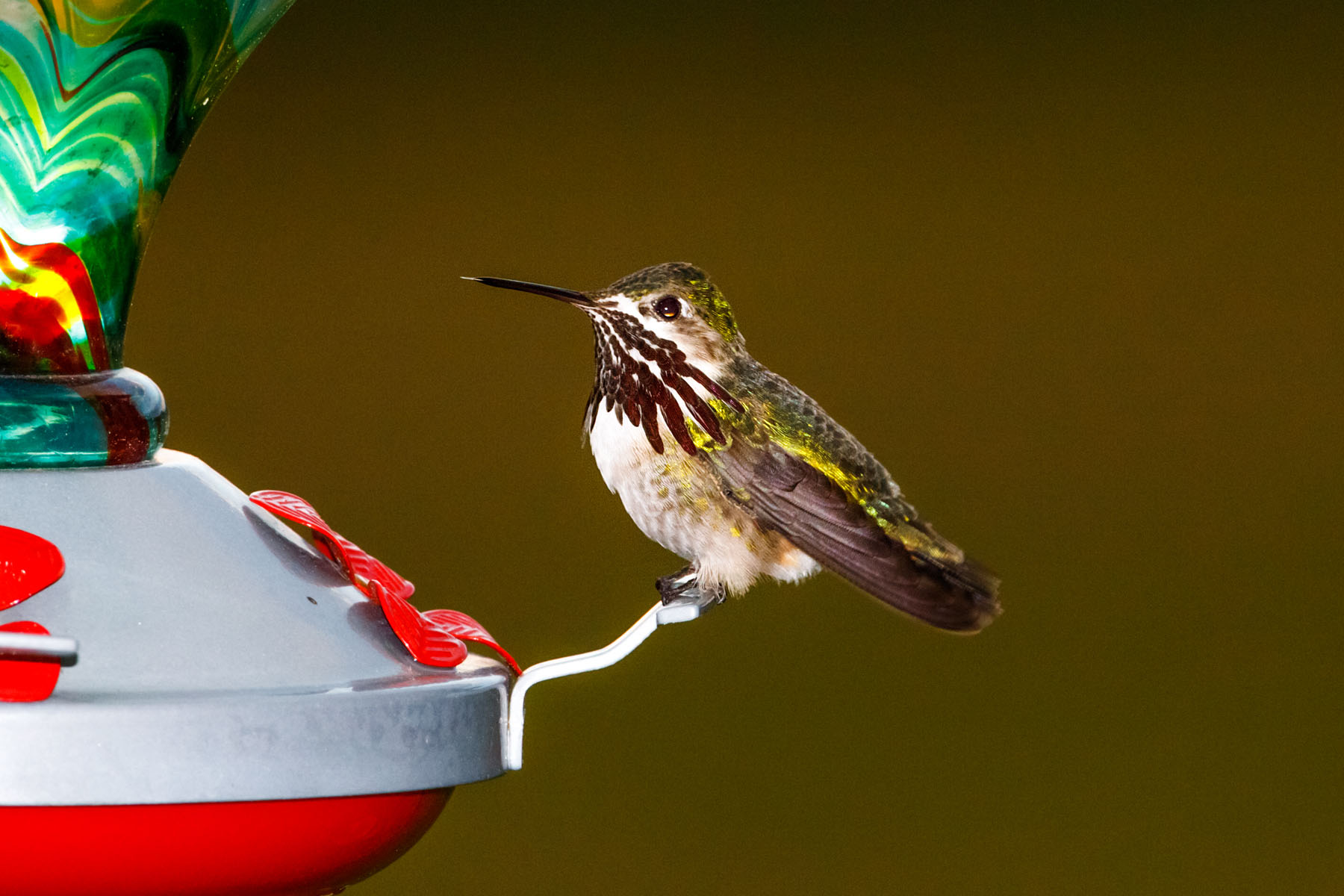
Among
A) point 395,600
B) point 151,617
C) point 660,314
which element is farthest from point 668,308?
point 151,617

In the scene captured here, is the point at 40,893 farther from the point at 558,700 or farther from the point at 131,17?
the point at 558,700

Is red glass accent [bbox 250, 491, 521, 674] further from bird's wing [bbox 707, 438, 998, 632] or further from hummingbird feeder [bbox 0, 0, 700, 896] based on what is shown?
bird's wing [bbox 707, 438, 998, 632]

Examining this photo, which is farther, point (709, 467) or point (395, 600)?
point (709, 467)

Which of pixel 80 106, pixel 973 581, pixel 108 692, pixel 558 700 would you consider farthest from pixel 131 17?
pixel 558 700

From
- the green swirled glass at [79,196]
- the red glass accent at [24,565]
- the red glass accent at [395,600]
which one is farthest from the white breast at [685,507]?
the red glass accent at [24,565]

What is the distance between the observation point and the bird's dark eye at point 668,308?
1.19 metres

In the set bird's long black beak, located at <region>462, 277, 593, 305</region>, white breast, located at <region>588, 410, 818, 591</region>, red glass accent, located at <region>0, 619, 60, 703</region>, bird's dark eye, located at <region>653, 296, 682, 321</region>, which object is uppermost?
bird's dark eye, located at <region>653, 296, 682, 321</region>

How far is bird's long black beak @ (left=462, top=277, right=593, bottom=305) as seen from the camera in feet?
3.52

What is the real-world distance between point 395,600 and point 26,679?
0.84 feet

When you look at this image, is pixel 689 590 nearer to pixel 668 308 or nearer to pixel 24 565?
pixel 668 308

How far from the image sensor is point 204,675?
2.71ft

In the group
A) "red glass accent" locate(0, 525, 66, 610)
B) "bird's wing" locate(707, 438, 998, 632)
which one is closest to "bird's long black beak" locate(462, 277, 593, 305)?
"bird's wing" locate(707, 438, 998, 632)

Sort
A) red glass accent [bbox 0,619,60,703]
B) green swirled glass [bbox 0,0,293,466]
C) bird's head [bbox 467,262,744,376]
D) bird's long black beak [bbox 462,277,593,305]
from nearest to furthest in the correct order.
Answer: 1. red glass accent [bbox 0,619,60,703]
2. green swirled glass [bbox 0,0,293,466]
3. bird's long black beak [bbox 462,277,593,305]
4. bird's head [bbox 467,262,744,376]

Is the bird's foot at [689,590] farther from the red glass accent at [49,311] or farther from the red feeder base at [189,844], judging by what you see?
the red glass accent at [49,311]
